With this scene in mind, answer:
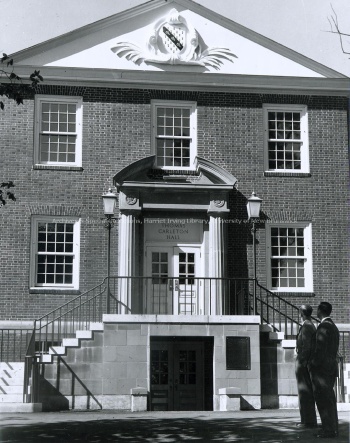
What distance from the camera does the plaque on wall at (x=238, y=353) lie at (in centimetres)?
1909

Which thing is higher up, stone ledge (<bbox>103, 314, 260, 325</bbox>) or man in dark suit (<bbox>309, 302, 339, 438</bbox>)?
stone ledge (<bbox>103, 314, 260, 325</bbox>)

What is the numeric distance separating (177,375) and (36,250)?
15.2 ft

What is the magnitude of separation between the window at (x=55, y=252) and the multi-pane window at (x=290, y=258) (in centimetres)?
501

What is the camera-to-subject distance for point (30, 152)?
21797 millimetres

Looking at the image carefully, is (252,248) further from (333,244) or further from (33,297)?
(33,297)

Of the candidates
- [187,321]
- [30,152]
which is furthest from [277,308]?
[30,152]

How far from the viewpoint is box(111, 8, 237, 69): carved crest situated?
22281 mm

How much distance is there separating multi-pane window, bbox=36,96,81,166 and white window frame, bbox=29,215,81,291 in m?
1.44

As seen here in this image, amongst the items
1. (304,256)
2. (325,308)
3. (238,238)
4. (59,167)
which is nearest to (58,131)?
(59,167)

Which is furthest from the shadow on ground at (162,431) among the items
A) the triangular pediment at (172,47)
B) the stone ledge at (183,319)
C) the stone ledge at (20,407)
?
the triangular pediment at (172,47)

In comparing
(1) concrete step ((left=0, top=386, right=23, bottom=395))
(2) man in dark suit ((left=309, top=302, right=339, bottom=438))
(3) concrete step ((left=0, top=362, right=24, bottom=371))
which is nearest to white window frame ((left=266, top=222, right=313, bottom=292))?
(3) concrete step ((left=0, top=362, right=24, bottom=371))

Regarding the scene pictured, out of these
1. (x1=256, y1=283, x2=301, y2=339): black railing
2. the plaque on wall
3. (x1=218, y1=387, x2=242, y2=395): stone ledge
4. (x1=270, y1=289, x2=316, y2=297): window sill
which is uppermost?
(x1=270, y1=289, x2=316, y2=297): window sill

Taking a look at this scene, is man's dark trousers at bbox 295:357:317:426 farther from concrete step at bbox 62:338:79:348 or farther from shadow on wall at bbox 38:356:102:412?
concrete step at bbox 62:338:79:348

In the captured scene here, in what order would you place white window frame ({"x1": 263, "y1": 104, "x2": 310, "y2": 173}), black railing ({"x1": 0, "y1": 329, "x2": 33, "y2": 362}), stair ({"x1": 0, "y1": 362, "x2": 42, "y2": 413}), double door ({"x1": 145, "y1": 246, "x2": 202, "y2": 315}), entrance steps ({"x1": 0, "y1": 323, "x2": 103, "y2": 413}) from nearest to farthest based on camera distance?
stair ({"x1": 0, "y1": 362, "x2": 42, "y2": 413})
entrance steps ({"x1": 0, "y1": 323, "x2": 103, "y2": 413})
black railing ({"x1": 0, "y1": 329, "x2": 33, "y2": 362})
double door ({"x1": 145, "y1": 246, "x2": 202, "y2": 315})
white window frame ({"x1": 263, "y1": 104, "x2": 310, "y2": 173})
